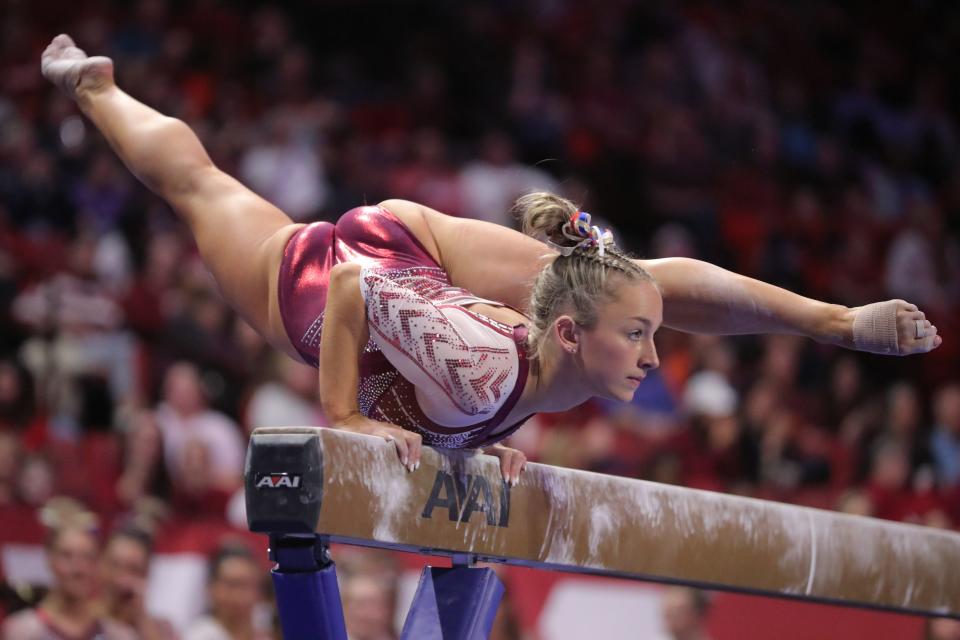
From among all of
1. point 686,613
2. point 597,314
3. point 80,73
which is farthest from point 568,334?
point 686,613

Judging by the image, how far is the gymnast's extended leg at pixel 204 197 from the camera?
11.5ft

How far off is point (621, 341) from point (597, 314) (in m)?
0.08

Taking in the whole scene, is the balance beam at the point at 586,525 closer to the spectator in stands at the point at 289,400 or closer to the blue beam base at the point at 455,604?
the blue beam base at the point at 455,604

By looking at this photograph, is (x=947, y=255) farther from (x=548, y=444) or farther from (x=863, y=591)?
(x=863, y=591)

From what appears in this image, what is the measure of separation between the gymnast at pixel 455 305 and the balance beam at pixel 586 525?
12 centimetres

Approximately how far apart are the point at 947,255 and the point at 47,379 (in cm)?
708

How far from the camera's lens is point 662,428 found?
7.39 m

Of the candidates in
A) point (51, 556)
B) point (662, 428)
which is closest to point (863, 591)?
point (51, 556)

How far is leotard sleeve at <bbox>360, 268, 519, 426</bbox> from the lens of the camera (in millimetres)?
2752

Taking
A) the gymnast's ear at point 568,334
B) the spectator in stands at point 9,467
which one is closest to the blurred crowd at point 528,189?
the spectator in stands at point 9,467

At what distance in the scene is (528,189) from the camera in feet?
14.4

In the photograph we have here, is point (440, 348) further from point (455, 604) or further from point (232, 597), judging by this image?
point (232, 597)

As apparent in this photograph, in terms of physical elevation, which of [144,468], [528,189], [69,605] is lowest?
[69,605]

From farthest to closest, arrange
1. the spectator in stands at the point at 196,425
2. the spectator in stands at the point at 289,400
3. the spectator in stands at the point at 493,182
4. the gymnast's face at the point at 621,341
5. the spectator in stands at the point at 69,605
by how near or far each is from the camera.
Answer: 1. the spectator in stands at the point at 493,182
2. the spectator in stands at the point at 289,400
3. the spectator in stands at the point at 196,425
4. the spectator in stands at the point at 69,605
5. the gymnast's face at the point at 621,341
